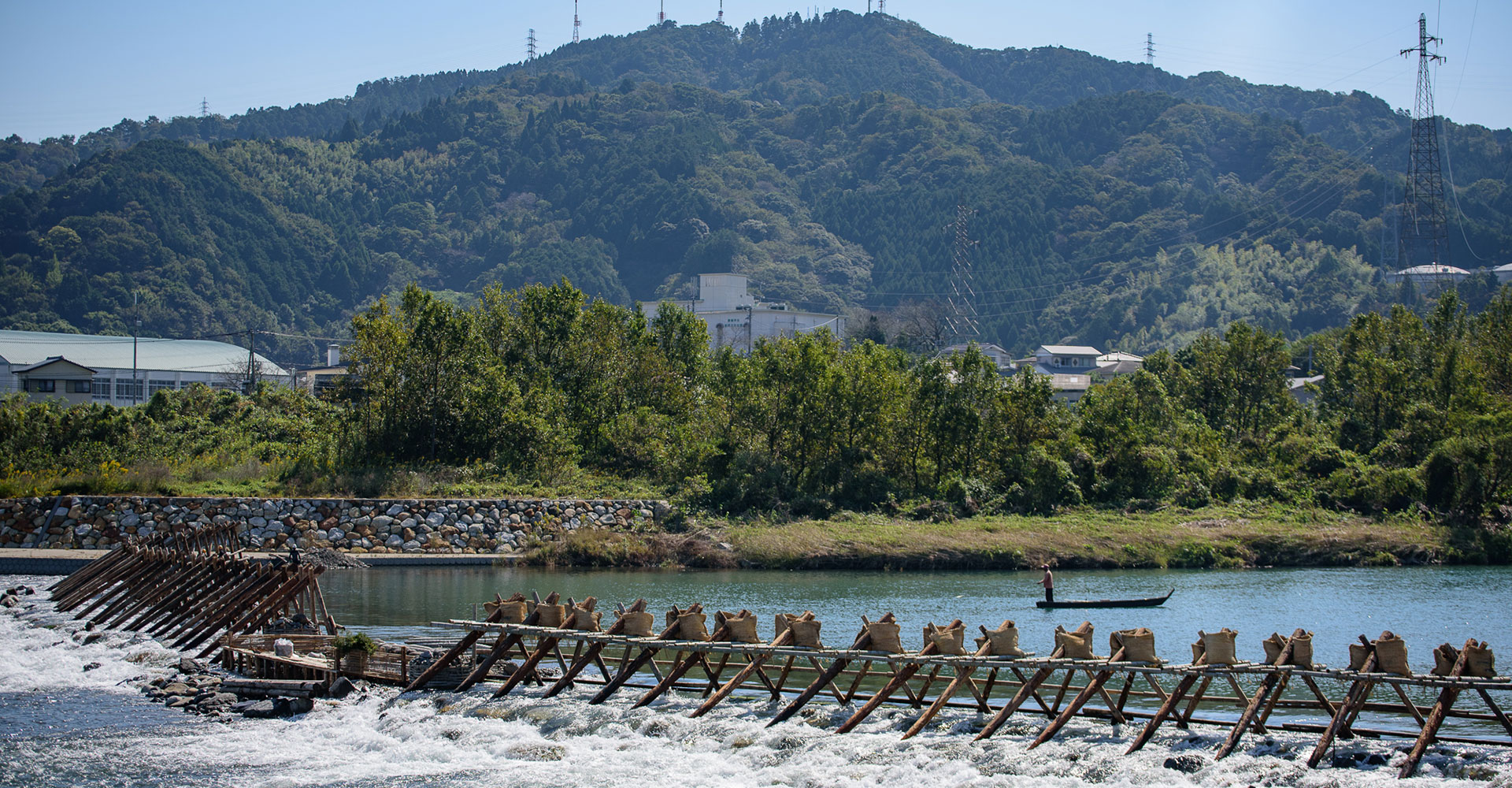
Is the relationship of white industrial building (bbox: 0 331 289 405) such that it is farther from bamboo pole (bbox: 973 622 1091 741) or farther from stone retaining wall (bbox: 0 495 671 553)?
bamboo pole (bbox: 973 622 1091 741)

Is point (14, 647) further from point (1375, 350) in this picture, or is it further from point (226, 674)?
point (1375, 350)

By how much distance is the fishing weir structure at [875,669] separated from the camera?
1802cm

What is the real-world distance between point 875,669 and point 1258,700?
32.0 feet

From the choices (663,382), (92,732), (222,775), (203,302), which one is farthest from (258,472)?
(203,302)

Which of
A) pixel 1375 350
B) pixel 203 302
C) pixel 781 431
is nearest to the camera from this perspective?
pixel 781 431

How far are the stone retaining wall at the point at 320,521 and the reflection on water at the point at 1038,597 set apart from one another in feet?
8.03

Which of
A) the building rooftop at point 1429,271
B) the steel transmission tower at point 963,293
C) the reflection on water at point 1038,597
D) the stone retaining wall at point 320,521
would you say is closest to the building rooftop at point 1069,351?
the steel transmission tower at point 963,293

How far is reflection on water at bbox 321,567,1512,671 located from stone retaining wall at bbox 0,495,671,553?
245 centimetres

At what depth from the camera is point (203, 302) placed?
537 ft

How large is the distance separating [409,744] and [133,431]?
37.8m

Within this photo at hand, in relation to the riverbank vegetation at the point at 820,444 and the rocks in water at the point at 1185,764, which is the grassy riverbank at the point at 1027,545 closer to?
the riverbank vegetation at the point at 820,444

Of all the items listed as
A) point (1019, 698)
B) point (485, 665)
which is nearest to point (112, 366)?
point (485, 665)

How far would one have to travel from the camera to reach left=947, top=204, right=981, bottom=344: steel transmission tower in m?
161

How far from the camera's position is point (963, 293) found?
185m
